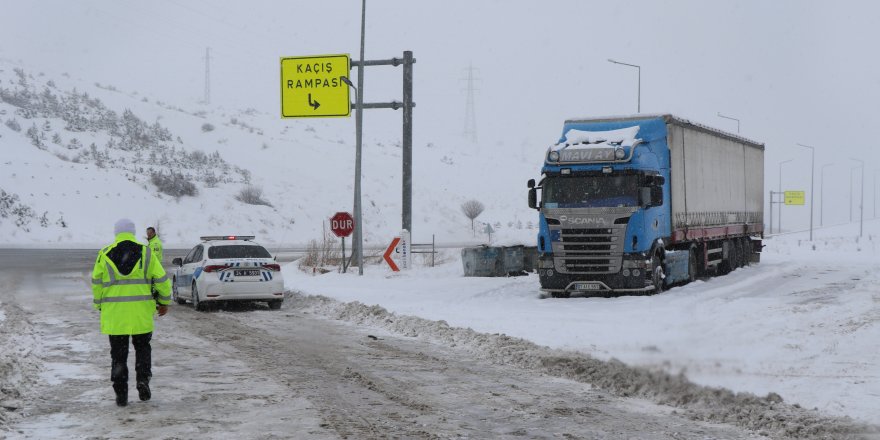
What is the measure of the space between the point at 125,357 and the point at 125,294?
598mm

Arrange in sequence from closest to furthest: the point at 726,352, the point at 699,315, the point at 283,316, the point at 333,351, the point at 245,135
Result: the point at 726,352, the point at 333,351, the point at 699,315, the point at 283,316, the point at 245,135

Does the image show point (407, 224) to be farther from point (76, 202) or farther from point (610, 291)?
point (76, 202)

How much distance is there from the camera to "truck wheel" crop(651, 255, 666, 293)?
21070 mm

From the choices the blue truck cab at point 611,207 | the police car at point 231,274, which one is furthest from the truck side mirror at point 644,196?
the police car at point 231,274

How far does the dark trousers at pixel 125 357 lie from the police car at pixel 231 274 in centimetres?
1011

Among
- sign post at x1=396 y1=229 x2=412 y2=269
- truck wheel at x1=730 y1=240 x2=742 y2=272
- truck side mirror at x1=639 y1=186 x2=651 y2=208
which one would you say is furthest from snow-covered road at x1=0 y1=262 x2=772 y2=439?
truck wheel at x1=730 y1=240 x2=742 y2=272

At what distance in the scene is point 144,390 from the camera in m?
9.76

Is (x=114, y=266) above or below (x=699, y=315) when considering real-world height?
above

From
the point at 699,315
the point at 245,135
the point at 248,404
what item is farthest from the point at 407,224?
the point at 245,135

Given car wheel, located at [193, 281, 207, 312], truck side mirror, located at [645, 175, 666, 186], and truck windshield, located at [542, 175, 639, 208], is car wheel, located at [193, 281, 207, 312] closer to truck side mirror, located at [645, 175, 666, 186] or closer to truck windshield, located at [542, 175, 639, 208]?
truck windshield, located at [542, 175, 639, 208]

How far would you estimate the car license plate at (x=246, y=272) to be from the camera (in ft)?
65.6

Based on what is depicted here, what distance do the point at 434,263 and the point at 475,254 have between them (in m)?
6.52

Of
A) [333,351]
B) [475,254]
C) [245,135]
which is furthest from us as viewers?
[245,135]

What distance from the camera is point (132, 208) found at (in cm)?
5844
